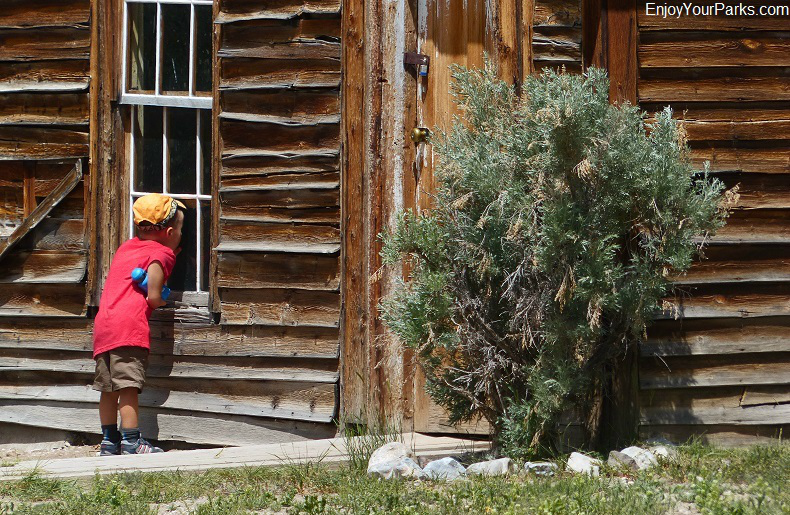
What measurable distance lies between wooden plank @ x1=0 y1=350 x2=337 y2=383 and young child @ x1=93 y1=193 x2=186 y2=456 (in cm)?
33

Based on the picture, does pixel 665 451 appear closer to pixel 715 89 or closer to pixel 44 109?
pixel 715 89

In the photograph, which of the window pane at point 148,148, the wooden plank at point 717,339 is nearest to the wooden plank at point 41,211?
the window pane at point 148,148

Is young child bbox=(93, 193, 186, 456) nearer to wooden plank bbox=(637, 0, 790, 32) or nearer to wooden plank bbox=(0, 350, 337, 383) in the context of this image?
wooden plank bbox=(0, 350, 337, 383)

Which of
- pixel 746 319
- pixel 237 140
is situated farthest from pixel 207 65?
pixel 746 319

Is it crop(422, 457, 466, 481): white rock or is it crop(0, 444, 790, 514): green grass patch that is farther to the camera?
crop(422, 457, 466, 481): white rock

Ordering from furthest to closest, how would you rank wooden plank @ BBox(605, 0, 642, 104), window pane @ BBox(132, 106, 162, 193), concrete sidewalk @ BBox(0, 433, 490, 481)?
window pane @ BBox(132, 106, 162, 193) → wooden plank @ BBox(605, 0, 642, 104) → concrete sidewalk @ BBox(0, 433, 490, 481)

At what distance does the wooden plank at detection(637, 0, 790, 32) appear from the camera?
5.52m

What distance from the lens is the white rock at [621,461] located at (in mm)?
4665

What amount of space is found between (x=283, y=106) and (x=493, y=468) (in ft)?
9.11

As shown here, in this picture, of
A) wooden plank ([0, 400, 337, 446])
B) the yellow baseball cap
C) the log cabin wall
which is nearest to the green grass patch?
wooden plank ([0, 400, 337, 446])

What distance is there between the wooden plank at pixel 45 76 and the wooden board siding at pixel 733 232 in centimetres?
375

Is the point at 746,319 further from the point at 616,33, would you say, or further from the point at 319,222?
the point at 319,222

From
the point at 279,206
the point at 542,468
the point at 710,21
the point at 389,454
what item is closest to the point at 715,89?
the point at 710,21

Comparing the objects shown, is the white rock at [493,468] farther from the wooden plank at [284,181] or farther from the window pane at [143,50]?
the window pane at [143,50]
